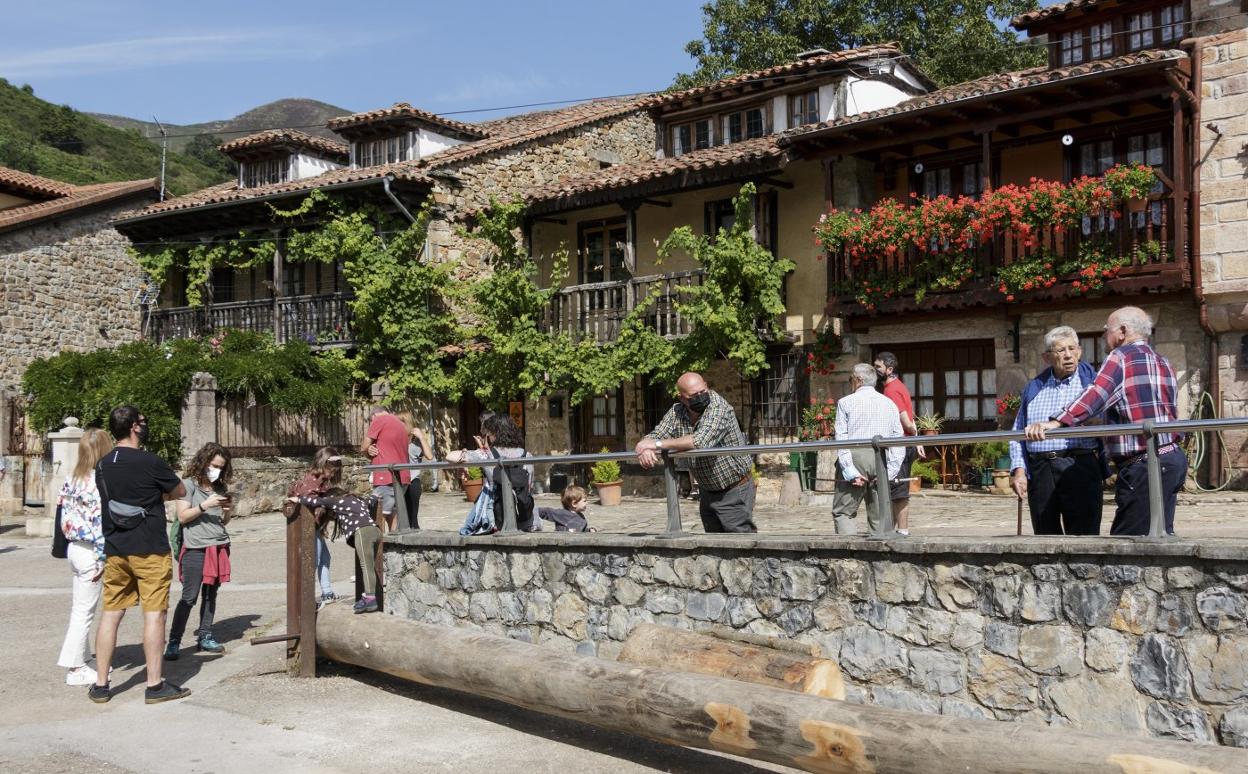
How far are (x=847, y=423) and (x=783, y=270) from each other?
9.93 m

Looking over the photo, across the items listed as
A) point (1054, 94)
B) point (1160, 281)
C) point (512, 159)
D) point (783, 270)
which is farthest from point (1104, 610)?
point (512, 159)

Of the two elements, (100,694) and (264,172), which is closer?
(100,694)

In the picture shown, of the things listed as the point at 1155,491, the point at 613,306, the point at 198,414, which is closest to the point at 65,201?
the point at 198,414

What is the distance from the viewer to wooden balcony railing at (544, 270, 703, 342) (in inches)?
768

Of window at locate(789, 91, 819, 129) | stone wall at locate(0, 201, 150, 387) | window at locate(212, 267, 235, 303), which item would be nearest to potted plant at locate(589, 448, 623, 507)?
window at locate(789, 91, 819, 129)

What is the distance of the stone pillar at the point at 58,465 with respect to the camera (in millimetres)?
17734

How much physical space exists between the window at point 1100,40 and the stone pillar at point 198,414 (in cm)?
1522

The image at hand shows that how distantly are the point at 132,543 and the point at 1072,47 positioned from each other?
16345mm

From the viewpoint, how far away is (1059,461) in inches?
257

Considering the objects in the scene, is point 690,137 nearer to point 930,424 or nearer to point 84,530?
point 930,424

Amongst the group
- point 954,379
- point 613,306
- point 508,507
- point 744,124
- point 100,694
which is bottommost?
point 100,694

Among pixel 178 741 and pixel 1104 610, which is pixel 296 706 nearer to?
pixel 178 741

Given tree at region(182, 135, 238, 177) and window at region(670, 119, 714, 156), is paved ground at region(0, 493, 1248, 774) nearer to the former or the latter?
window at region(670, 119, 714, 156)

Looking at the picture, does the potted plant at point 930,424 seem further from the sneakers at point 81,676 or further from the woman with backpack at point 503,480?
the sneakers at point 81,676
